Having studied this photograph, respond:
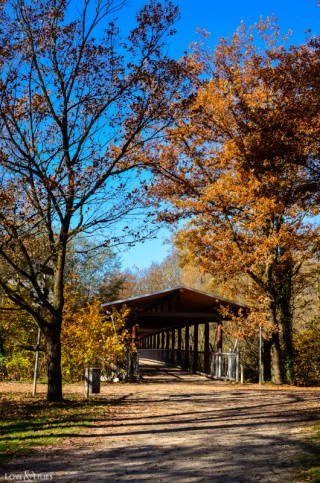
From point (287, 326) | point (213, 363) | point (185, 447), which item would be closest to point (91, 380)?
point (185, 447)

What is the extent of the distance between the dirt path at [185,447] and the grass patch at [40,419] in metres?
0.34

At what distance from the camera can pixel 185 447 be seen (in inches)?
276

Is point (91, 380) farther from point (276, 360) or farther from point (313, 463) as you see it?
point (276, 360)

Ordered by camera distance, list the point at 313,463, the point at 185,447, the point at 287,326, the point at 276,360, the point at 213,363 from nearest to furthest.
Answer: the point at 313,463 < the point at 185,447 < the point at 276,360 < the point at 287,326 < the point at 213,363

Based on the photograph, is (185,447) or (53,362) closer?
(185,447)

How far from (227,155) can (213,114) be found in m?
1.85

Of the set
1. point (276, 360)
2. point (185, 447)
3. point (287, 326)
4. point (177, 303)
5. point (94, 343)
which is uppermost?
point (177, 303)

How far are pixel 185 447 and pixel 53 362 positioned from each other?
574 cm

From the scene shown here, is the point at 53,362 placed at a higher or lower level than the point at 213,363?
higher

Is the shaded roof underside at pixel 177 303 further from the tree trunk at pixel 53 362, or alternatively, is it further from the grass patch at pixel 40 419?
the grass patch at pixel 40 419

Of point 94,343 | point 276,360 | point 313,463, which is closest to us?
point 313,463

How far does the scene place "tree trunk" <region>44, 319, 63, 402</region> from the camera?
11.9 m

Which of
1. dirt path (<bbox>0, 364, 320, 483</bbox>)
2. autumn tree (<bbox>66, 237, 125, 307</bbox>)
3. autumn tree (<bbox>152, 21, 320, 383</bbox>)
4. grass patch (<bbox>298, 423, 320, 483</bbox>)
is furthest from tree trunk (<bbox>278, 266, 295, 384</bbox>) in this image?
autumn tree (<bbox>66, 237, 125, 307</bbox>)

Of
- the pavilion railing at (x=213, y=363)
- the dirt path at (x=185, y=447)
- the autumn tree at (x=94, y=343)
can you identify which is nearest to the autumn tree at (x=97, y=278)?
the pavilion railing at (x=213, y=363)
